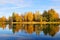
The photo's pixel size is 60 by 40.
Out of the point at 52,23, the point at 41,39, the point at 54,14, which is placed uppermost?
the point at 54,14

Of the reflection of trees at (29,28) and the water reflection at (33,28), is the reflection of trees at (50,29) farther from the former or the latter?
the reflection of trees at (29,28)

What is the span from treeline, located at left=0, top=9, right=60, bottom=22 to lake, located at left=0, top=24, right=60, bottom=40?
276 millimetres

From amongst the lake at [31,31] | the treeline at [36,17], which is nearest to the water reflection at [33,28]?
the lake at [31,31]

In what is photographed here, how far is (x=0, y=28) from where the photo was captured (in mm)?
5398

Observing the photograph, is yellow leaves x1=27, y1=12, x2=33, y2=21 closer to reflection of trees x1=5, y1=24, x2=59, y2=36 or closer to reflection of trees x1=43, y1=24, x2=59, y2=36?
reflection of trees x1=5, y1=24, x2=59, y2=36

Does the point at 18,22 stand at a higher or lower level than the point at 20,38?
higher

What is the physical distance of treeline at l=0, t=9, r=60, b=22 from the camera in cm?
489

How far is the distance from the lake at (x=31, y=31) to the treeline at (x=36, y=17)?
0.91ft

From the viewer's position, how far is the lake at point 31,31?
448cm

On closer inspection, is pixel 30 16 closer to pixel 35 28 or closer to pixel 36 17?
pixel 36 17

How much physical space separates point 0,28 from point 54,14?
212 cm

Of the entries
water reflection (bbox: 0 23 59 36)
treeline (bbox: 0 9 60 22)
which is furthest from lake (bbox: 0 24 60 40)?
treeline (bbox: 0 9 60 22)

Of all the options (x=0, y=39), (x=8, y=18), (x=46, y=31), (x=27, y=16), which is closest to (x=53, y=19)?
(x=46, y=31)

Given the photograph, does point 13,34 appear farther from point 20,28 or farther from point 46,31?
point 46,31
